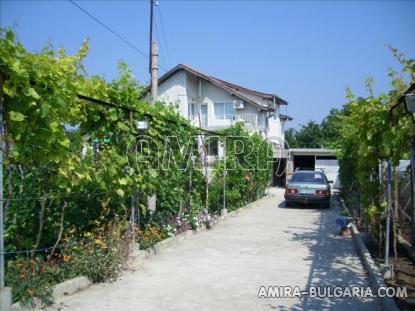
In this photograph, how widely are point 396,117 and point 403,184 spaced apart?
4.68 meters

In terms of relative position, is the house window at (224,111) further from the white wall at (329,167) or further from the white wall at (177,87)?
the white wall at (329,167)

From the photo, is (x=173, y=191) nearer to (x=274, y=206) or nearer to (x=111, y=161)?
(x=111, y=161)

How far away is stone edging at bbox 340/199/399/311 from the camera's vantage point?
15.9 ft

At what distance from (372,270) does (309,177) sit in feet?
36.5

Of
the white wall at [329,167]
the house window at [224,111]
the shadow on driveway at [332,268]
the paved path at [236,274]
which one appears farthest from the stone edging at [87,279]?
the house window at [224,111]

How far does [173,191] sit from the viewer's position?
9.23 metres

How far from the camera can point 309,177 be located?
17.3 meters

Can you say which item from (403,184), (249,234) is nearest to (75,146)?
(249,234)

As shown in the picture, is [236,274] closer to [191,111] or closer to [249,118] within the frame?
[249,118]

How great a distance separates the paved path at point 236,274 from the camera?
5168mm

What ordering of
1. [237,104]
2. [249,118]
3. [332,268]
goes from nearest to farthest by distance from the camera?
1. [332,268]
2. [237,104]
3. [249,118]

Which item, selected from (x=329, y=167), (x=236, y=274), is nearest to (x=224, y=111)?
(x=329, y=167)

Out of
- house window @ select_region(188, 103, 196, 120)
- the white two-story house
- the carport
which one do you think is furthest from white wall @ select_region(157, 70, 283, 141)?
the carport

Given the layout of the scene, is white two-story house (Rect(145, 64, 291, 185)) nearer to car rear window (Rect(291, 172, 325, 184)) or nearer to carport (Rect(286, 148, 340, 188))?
carport (Rect(286, 148, 340, 188))
